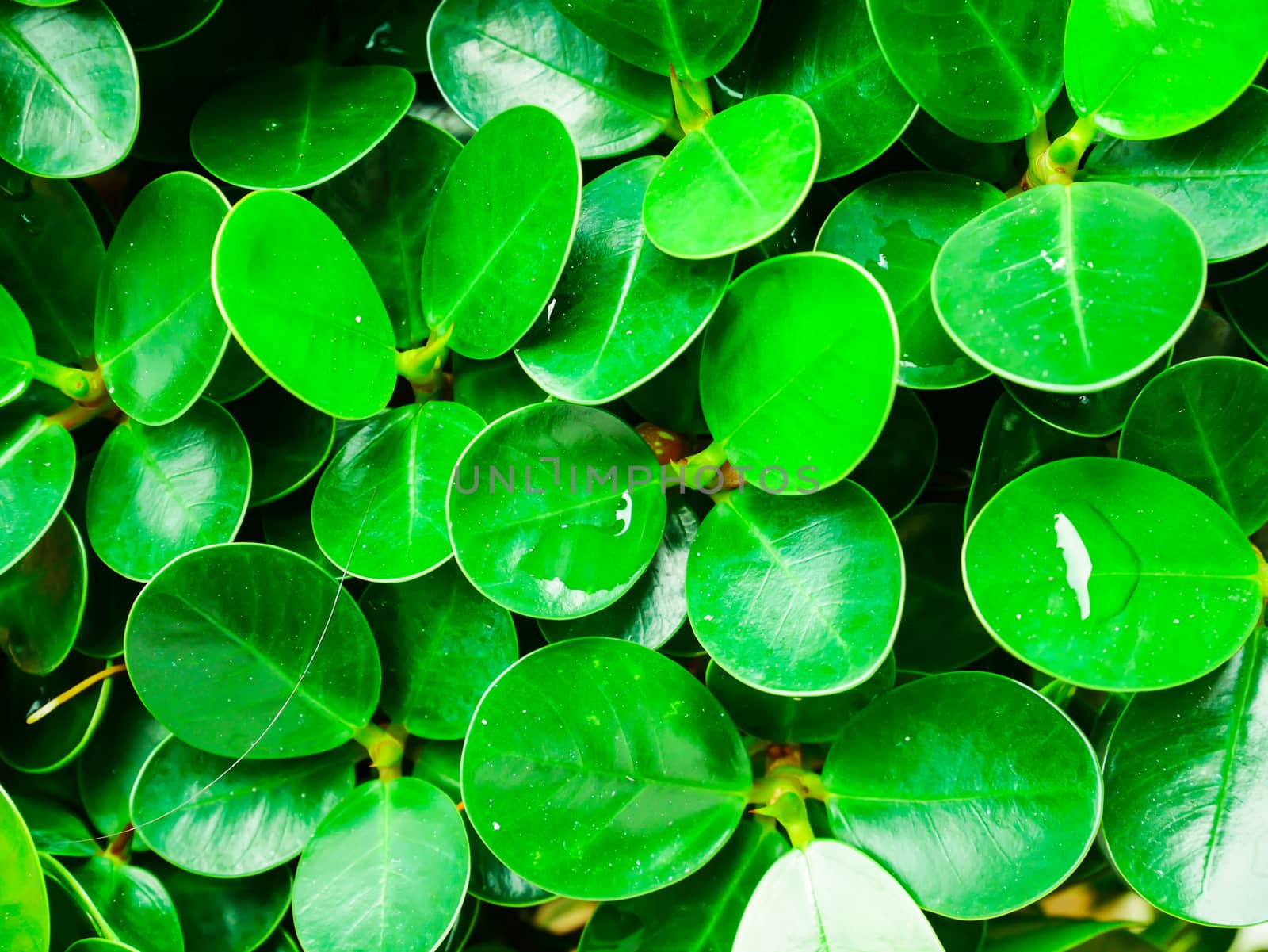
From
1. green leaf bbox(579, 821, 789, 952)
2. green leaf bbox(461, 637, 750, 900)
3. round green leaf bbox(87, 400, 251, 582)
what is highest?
round green leaf bbox(87, 400, 251, 582)

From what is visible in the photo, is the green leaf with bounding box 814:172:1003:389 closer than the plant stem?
Yes

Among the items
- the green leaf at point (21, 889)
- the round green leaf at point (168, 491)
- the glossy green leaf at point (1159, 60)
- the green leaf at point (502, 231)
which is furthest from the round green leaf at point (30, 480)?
the glossy green leaf at point (1159, 60)

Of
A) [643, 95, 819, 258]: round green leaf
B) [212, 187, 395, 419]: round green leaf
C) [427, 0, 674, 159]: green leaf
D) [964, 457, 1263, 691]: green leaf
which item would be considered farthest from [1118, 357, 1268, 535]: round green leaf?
[212, 187, 395, 419]: round green leaf

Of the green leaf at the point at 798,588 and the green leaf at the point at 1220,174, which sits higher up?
the green leaf at the point at 1220,174

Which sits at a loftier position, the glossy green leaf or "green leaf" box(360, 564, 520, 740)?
the glossy green leaf

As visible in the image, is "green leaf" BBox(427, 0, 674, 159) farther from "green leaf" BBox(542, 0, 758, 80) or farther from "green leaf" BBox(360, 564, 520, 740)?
"green leaf" BBox(360, 564, 520, 740)

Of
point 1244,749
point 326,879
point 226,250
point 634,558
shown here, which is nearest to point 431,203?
point 226,250

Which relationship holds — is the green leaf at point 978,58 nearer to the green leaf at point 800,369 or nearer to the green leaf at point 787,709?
the green leaf at point 800,369
